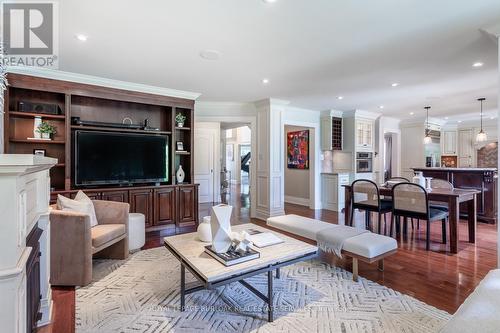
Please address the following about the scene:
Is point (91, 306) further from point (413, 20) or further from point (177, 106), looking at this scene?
point (413, 20)

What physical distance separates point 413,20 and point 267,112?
340 centimetres

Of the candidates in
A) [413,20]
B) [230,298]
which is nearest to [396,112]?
[413,20]

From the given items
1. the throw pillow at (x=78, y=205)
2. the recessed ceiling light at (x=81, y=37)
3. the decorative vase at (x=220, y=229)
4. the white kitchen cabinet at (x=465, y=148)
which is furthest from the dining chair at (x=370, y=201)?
the white kitchen cabinet at (x=465, y=148)

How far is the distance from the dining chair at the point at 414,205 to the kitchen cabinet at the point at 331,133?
2.94 m

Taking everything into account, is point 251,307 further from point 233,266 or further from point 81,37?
point 81,37

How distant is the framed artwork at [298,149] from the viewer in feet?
23.6

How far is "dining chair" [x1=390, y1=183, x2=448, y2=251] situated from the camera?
144 inches

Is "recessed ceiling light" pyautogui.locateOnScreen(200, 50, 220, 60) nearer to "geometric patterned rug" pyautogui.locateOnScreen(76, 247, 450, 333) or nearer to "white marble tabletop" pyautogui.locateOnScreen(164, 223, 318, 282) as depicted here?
"white marble tabletop" pyautogui.locateOnScreen(164, 223, 318, 282)

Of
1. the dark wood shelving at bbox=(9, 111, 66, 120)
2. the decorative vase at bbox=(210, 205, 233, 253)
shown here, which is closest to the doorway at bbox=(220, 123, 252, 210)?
the dark wood shelving at bbox=(9, 111, 66, 120)

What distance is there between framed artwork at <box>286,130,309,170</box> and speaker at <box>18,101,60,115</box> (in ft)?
17.6

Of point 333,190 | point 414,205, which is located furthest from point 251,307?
point 333,190

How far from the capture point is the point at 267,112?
221 inches

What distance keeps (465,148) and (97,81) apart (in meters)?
10.2

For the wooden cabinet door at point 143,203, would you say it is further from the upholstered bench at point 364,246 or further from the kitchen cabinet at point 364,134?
the kitchen cabinet at point 364,134
